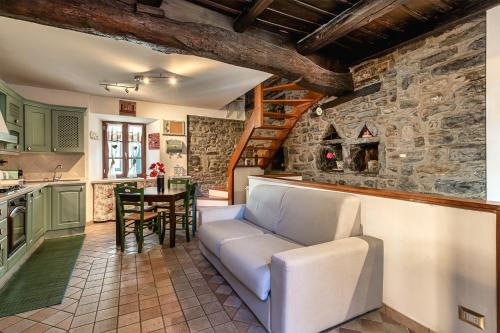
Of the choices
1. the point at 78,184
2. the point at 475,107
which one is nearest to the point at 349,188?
the point at 475,107

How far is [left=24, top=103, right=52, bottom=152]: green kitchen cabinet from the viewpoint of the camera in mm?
3656

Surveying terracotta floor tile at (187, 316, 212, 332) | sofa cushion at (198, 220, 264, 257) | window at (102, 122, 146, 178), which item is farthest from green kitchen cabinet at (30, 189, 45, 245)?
terracotta floor tile at (187, 316, 212, 332)

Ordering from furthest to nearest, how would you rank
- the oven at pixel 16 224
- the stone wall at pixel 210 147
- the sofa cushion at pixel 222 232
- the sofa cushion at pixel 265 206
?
the stone wall at pixel 210 147
the sofa cushion at pixel 265 206
the oven at pixel 16 224
the sofa cushion at pixel 222 232

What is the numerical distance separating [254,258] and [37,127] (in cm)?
420

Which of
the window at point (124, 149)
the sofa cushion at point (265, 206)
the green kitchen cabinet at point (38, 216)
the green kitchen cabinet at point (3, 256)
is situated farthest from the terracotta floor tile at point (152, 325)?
the window at point (124, 149)

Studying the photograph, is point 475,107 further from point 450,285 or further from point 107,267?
point 107,267

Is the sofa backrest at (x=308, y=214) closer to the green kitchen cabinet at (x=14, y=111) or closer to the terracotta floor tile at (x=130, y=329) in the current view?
the terracotta floor tile at (x=130, y=329)

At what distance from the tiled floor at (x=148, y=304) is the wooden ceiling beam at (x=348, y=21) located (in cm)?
247

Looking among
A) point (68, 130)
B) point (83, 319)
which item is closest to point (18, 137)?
point (68, 130)

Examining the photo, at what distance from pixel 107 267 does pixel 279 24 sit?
3303mm

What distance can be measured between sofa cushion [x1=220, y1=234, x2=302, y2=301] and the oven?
232 centimetres

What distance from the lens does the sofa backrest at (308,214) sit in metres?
2.01

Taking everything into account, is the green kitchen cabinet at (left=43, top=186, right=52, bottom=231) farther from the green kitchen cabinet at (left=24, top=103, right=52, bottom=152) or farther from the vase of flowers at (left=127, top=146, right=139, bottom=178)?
the vase of flowers at (left=127, top=146, right=139, bottom=178)

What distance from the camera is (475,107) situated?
2.23 metres
